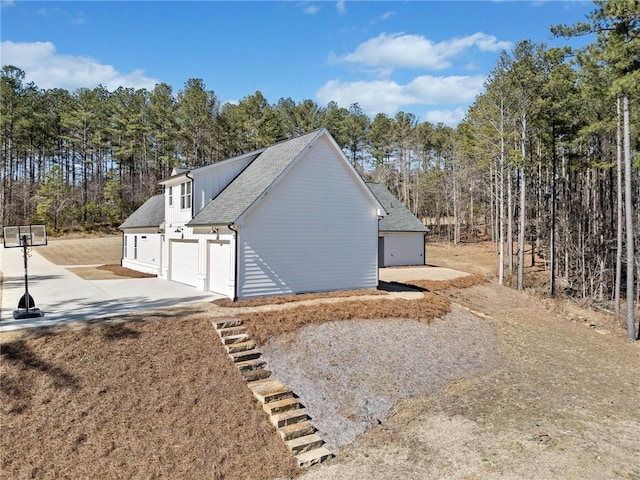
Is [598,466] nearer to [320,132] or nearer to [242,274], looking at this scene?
[242,274]

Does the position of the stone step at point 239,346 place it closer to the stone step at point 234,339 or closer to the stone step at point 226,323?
the stone step at point 234,339

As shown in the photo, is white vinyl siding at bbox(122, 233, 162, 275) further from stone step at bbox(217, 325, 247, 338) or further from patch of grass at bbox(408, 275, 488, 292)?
patch of grass at bbox(408, 275, 488, 292)

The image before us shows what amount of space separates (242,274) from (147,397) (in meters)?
6.77

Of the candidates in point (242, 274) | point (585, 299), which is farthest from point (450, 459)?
point (585, 299)

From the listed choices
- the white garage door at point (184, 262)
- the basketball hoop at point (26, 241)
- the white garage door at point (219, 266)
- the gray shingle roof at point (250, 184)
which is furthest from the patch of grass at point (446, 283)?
the basketball hoop at point (26, 241)

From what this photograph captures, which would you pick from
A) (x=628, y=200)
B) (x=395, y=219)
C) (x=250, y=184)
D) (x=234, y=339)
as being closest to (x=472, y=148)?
(x=395, y=219)

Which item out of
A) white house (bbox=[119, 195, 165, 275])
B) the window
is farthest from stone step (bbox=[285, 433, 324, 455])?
white house (bbox=[119, 195, 165, 275])

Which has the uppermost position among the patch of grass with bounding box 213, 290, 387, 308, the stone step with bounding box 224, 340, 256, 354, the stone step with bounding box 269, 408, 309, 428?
the patch of grass with bounding box 213, 290, 387, 308

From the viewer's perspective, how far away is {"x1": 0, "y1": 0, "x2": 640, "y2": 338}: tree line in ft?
61.2

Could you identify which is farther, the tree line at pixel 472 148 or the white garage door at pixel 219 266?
the tree line at pixel 472 148

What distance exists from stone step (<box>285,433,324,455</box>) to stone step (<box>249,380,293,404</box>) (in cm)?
113

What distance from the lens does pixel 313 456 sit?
7648 mm

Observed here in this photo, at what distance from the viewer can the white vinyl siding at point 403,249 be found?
29250 millimetres

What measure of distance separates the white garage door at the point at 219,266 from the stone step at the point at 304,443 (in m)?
7.59
